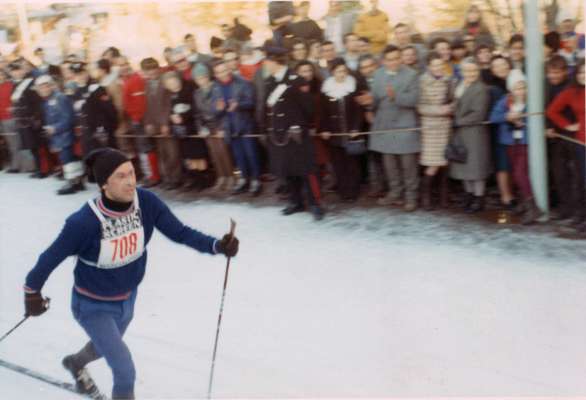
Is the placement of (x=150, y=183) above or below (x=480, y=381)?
above

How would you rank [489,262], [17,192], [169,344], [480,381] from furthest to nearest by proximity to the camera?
[17,192] < [489,262] < [169,344] < [480,381]

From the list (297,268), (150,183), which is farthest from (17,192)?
(297,268)

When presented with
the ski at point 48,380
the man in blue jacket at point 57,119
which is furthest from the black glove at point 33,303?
the man in blue jacket at point 57,119

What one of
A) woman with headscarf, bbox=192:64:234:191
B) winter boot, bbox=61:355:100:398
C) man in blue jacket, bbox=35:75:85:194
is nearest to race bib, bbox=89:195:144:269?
winter boot, bbox=61:355:100:398

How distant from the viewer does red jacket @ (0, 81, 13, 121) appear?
629 centimetres

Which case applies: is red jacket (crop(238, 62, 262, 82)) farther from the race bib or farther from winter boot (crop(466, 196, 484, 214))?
the race bib

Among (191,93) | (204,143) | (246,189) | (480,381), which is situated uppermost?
(191,93)

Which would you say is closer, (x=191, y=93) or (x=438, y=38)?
(x=438, y=38)

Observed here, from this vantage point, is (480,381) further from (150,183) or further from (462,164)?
(150,183)

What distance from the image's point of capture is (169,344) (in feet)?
11.0

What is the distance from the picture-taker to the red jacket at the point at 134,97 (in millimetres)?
5730

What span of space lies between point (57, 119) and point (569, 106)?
383cm

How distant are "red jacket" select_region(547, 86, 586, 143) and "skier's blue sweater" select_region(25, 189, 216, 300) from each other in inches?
94.7

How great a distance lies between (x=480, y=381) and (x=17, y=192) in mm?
3811
